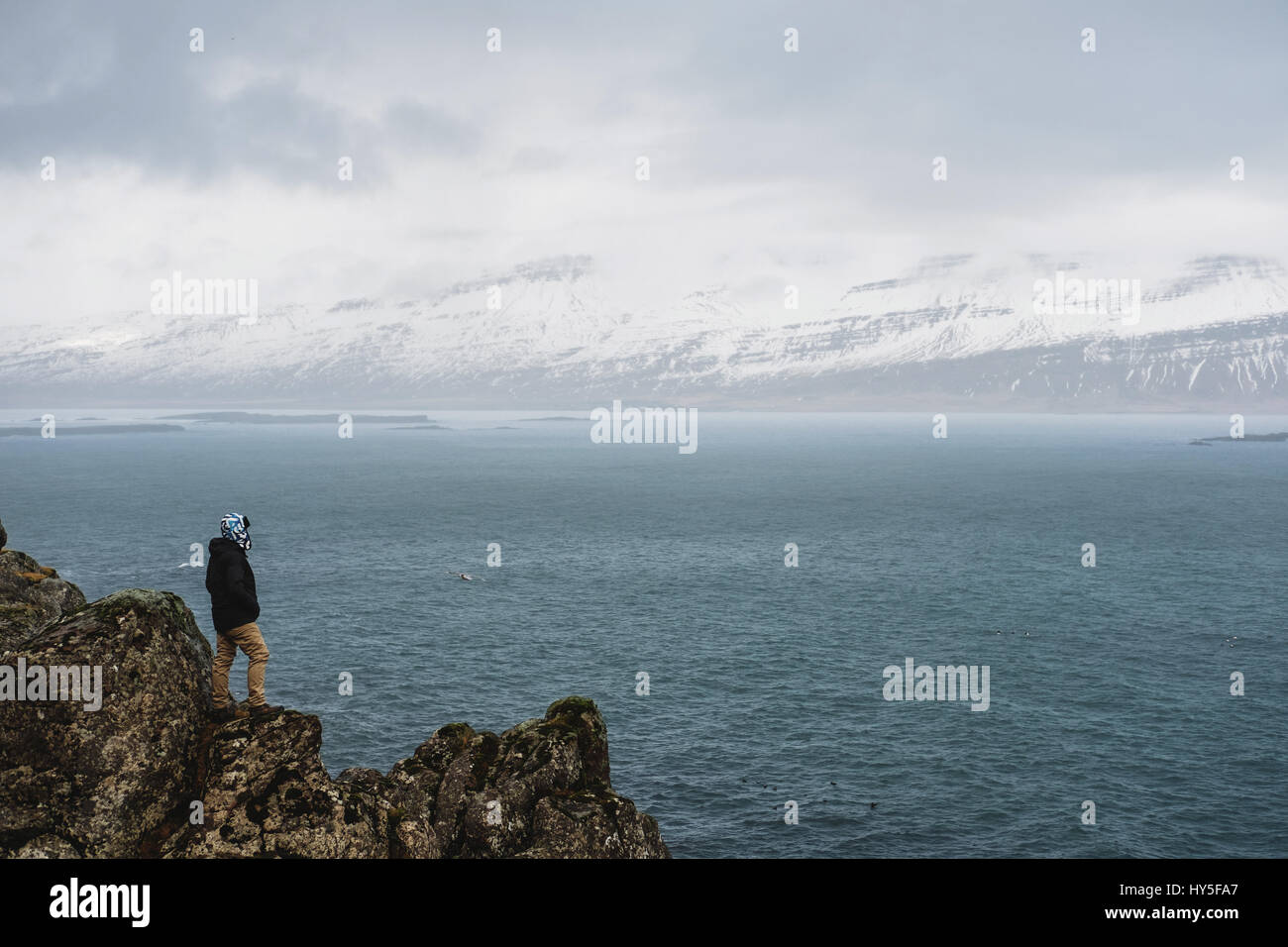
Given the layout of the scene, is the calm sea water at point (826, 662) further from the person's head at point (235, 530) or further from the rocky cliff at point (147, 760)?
the person's head at point (235, 530)

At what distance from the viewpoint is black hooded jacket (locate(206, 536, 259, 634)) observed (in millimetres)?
20141

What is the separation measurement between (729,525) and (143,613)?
154 meters

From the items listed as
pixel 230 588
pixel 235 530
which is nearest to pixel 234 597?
pixel 230 588

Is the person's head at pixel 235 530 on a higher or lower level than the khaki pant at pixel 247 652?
higher

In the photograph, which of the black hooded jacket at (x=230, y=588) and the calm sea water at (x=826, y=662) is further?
the calm sea water at (x=826, y=662)

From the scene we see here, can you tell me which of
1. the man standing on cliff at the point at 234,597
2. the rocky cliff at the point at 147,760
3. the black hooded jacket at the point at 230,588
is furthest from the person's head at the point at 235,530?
the rocky cliff at the point at 147,760

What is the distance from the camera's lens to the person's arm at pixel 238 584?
20.2 metres

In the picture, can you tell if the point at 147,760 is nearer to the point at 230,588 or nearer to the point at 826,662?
the point at 230,588

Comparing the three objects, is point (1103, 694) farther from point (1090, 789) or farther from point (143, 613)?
point (143, 613)

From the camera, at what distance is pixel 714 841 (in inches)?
1891

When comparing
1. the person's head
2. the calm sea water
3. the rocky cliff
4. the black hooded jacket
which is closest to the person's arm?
the black hooded jacket

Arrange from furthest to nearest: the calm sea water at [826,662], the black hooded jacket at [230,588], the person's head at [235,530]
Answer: the calm sea water at [826,662], the person's head at [235,530], the black hooded jacket at [230,588]

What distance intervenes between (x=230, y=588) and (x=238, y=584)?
178mm

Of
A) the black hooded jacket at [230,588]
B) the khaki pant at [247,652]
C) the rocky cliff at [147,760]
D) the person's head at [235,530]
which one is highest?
the person's head at [235,530]
